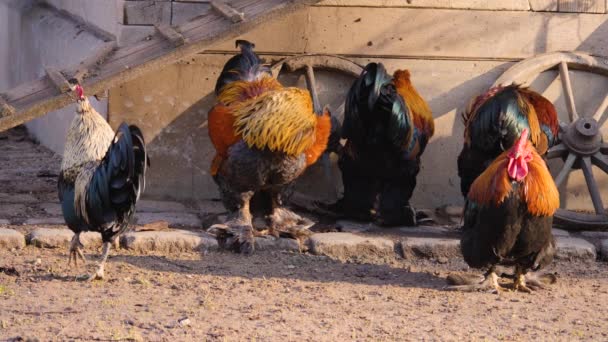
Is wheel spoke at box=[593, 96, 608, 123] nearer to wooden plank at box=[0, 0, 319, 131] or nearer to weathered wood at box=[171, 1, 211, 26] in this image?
wooden plank at box=[0, 0, 319, 131]

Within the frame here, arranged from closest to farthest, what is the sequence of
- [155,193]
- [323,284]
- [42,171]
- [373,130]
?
[323,284], [373,130], [155,193], [42,171]

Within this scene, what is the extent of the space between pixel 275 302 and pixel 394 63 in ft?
10.8

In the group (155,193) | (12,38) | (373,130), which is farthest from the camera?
(12,38)

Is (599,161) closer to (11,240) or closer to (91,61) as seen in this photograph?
(91,61)

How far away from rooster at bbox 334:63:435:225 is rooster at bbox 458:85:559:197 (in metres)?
0.41

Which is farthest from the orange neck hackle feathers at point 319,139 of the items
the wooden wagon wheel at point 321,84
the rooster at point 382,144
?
the wooden wagon wheel at point 321,84

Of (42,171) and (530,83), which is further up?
(530,83)

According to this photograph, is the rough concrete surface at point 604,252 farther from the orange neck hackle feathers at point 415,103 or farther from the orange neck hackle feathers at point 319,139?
the orange neck hackle feathers at point 319,139

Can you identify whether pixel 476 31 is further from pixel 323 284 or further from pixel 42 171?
pixel 42 171

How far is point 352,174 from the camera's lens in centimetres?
874

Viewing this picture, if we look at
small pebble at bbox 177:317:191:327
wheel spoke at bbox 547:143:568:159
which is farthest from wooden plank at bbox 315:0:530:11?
small pebble at bbox 177:317:191:327

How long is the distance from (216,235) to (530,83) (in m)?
3.23

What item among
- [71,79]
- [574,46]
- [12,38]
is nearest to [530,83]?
[574,46]

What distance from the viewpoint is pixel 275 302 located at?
22.0ft
